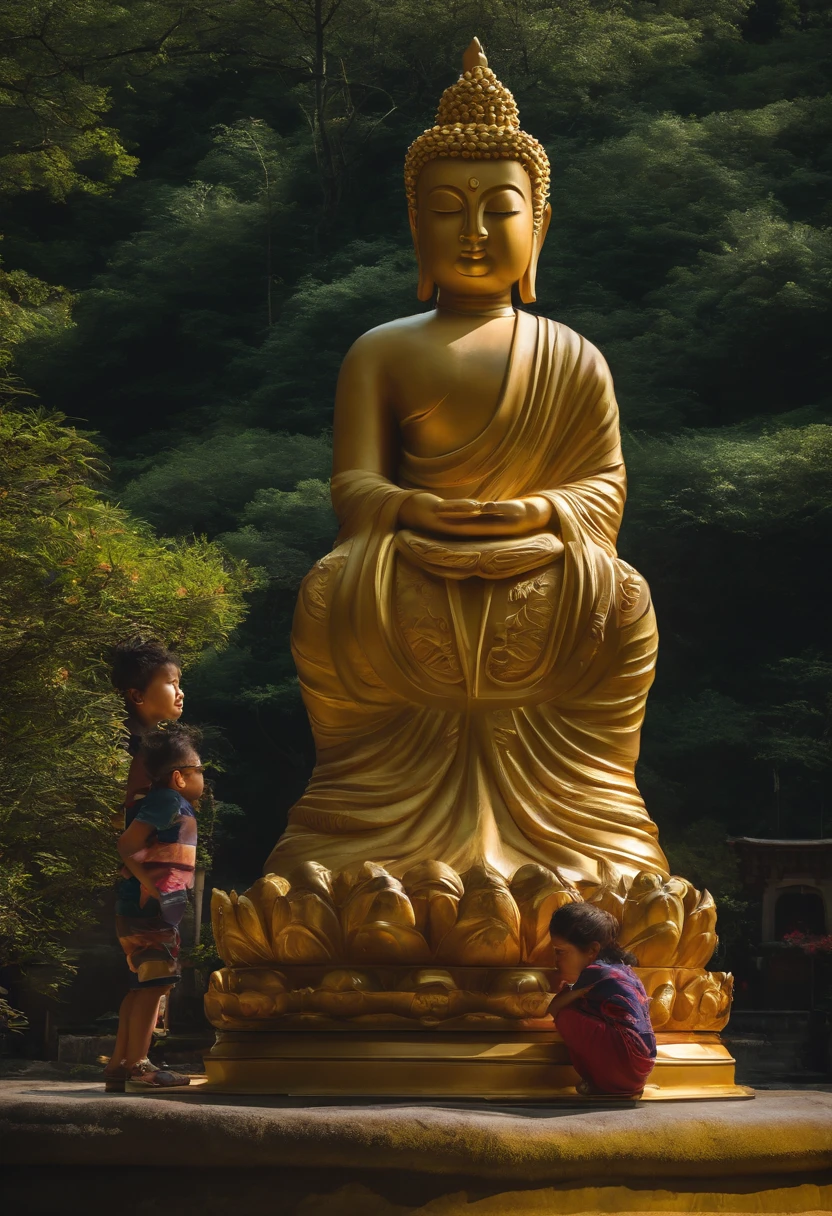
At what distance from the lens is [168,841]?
12.5 ft

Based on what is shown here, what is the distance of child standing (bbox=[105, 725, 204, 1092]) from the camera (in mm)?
3807

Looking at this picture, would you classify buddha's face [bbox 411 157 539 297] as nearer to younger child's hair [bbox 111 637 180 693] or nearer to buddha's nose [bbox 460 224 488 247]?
buddha's nose [bbox 460 224 488 247]

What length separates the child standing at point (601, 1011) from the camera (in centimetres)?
339

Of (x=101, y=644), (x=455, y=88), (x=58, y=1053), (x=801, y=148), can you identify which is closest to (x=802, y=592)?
(x=801, y=148)

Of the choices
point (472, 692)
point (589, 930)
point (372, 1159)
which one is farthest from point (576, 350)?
point (372, 1159)

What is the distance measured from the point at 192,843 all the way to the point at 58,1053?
322 inches

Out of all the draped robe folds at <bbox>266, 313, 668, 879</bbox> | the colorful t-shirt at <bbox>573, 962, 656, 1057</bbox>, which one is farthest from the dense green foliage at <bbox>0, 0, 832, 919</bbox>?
the colorful t-shirt at <bbox>573, 962, 656, 1057</bbox>

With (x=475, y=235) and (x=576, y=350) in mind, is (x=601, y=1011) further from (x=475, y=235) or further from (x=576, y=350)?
(x=475, y=235)

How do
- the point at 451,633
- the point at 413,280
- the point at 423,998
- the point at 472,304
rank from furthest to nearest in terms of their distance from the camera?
the point at 413,280 → the point at 472,304 → the point at 451,633 → the point at 423,998

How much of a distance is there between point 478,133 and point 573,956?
2.43 metres

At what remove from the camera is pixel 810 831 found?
15.6 m

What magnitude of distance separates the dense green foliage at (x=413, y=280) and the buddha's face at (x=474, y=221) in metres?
9.69

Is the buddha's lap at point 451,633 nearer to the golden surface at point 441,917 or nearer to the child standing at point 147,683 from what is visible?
the child standing at point 147,683

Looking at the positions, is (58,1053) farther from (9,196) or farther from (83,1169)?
(9,196)
